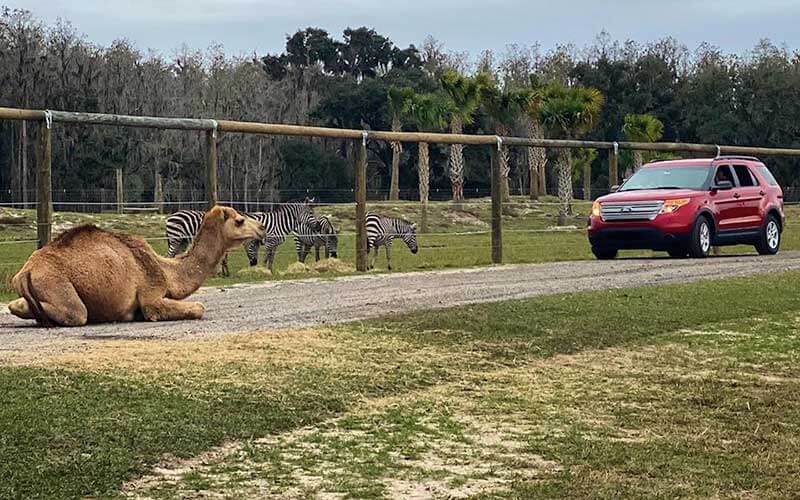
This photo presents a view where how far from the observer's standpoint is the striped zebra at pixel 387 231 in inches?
1043

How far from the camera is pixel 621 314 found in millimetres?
12617

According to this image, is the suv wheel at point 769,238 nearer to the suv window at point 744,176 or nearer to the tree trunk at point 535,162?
the suv window at point 744,176

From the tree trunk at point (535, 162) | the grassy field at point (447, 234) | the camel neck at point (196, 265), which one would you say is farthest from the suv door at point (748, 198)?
the tree trunk at point (535, 162)

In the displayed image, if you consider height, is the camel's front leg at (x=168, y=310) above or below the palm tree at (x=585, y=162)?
below

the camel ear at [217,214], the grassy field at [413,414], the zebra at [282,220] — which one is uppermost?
the camel ear at [217,214]

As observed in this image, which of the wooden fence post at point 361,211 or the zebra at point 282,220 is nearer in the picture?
the wooden fence post at point 361,211

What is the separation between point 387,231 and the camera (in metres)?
26.7

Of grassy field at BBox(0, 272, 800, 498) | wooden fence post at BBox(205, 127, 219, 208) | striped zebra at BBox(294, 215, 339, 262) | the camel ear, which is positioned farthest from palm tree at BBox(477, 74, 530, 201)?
grassy field at BBox(0, 272, 800, 498)

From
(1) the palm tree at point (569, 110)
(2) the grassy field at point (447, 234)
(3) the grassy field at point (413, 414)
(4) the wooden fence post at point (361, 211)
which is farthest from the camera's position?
(1) the palm tree at point (569, 110)

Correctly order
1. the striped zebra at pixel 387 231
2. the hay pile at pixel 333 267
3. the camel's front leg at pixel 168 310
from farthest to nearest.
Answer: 1. the striped zebra at pixel 387 231
2. the hay pile at pixel 333 267
3. the camel's front leg at pixel 168 310

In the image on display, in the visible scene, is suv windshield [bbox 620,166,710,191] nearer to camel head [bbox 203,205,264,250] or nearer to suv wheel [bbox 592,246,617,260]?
suv wheel [bbox 592,246,617,260]

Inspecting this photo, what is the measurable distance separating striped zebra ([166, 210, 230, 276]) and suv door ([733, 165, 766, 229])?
9535 mm

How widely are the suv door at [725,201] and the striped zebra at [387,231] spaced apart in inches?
270

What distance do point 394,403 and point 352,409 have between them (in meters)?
0.34
